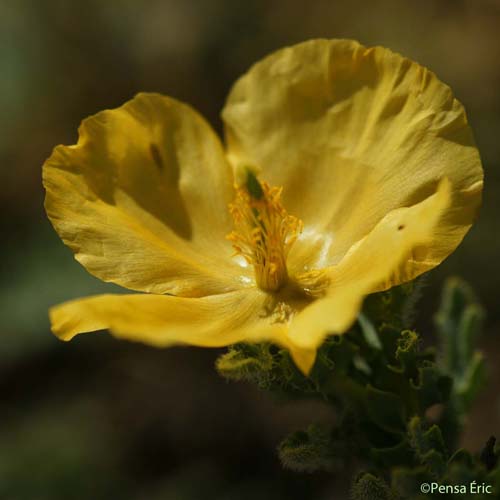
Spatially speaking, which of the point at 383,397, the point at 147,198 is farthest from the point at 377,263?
the point at 147,198

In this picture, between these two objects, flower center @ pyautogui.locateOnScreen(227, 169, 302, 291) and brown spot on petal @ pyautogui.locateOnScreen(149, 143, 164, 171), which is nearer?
flower center @ pyautogui.locateOnScreen(227, 169, 302, 291)

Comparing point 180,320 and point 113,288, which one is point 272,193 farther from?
point 113,288

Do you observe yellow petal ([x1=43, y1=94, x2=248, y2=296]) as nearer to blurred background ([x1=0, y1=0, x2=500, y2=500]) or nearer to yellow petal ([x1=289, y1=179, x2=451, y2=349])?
yellow petal ([x1=289, y1=179, x2=451, y2=349])

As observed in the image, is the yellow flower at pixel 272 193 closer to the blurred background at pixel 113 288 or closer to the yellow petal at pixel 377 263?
the yellow petal at pixel 377 263

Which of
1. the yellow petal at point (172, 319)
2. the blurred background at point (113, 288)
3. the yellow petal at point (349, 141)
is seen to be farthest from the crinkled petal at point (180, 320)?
the blurred background at point (113, 288)

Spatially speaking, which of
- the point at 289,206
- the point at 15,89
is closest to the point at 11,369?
the point at 15,89

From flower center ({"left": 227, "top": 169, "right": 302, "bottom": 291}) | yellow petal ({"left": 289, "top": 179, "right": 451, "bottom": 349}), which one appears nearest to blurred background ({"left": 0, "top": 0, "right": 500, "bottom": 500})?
flower center ({"left": 227, "top": 169, "right": 302, "bottom": 291})

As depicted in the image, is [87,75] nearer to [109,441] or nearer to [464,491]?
[109,441]
